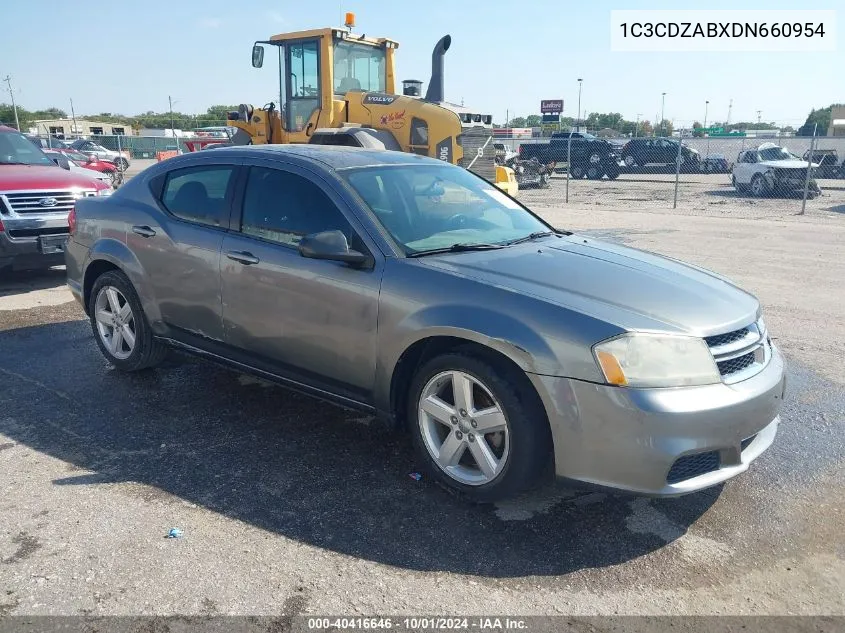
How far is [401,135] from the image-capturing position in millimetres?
12727

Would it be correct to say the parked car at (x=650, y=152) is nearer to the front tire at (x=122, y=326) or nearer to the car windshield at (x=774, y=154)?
the car windshield at (x=774, y=154)

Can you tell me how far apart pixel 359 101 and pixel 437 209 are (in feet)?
30.0

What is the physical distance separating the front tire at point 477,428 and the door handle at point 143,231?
2.37 metres

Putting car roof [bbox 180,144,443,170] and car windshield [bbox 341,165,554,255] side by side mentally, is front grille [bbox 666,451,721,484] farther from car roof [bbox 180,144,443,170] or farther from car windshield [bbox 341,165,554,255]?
car roof [bbox 180,144,443,170]

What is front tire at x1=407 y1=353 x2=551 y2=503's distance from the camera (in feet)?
10.6

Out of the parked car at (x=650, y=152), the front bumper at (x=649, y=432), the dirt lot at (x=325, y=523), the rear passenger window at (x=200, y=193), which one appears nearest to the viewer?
the dirt lot at (x=325, y=523)

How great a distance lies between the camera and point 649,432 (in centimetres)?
295

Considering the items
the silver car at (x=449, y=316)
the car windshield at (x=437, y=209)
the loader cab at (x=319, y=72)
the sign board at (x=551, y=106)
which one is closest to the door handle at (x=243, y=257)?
the silver car at (x=449, y=316)

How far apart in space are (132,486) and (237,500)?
0.59 meters

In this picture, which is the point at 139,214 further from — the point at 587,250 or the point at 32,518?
the point at 587,250

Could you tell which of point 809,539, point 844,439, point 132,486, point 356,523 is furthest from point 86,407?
point 844,439

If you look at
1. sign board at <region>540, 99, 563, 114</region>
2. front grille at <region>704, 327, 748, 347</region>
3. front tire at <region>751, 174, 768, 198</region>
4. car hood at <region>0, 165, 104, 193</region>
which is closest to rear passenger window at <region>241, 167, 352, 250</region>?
front grille at <region>704, 327, 748, 347</region>

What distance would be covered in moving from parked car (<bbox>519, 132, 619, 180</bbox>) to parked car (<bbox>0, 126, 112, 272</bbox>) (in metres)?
22.7

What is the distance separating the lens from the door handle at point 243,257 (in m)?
4.20
